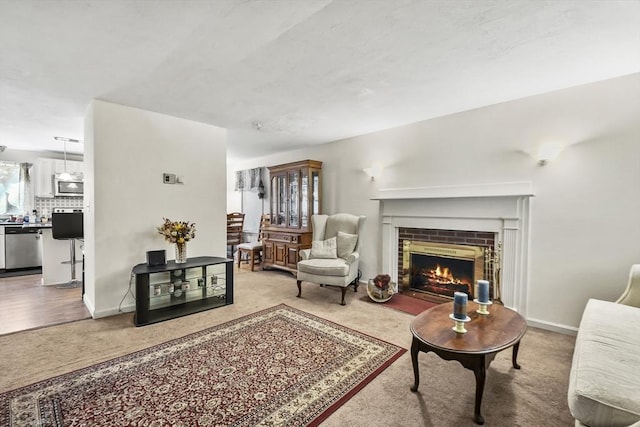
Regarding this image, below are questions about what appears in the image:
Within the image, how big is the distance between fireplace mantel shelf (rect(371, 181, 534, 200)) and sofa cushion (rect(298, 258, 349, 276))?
3.76 feet

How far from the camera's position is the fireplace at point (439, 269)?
3.57 meters

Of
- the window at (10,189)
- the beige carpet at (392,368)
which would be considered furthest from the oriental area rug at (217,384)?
the window at (10,189)

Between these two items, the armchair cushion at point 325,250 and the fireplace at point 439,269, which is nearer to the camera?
the fireplace at point 439,269

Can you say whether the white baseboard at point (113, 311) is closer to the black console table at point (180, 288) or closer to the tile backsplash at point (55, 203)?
the black console table at point (180, 288)

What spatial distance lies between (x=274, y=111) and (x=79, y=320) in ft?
10.4

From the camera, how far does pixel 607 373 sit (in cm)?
137

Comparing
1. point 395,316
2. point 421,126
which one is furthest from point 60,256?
point 421,126

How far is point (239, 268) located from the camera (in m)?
5.82

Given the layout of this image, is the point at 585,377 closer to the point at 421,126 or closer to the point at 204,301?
the point at 421,126

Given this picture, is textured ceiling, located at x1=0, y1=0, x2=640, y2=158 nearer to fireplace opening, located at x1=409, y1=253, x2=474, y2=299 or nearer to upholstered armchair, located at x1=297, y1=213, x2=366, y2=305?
upholstered armchair, located at x1=297, y1=213, x2=366, y2=305

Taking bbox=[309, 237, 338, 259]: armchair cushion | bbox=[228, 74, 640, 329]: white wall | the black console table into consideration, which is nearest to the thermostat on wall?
the black console table

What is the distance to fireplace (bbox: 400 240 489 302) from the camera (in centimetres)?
357

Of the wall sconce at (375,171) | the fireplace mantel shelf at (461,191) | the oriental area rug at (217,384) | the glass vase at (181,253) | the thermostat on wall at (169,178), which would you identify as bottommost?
the oriental area rug at (217,384)

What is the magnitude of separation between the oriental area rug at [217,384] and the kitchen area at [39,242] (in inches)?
61.7
